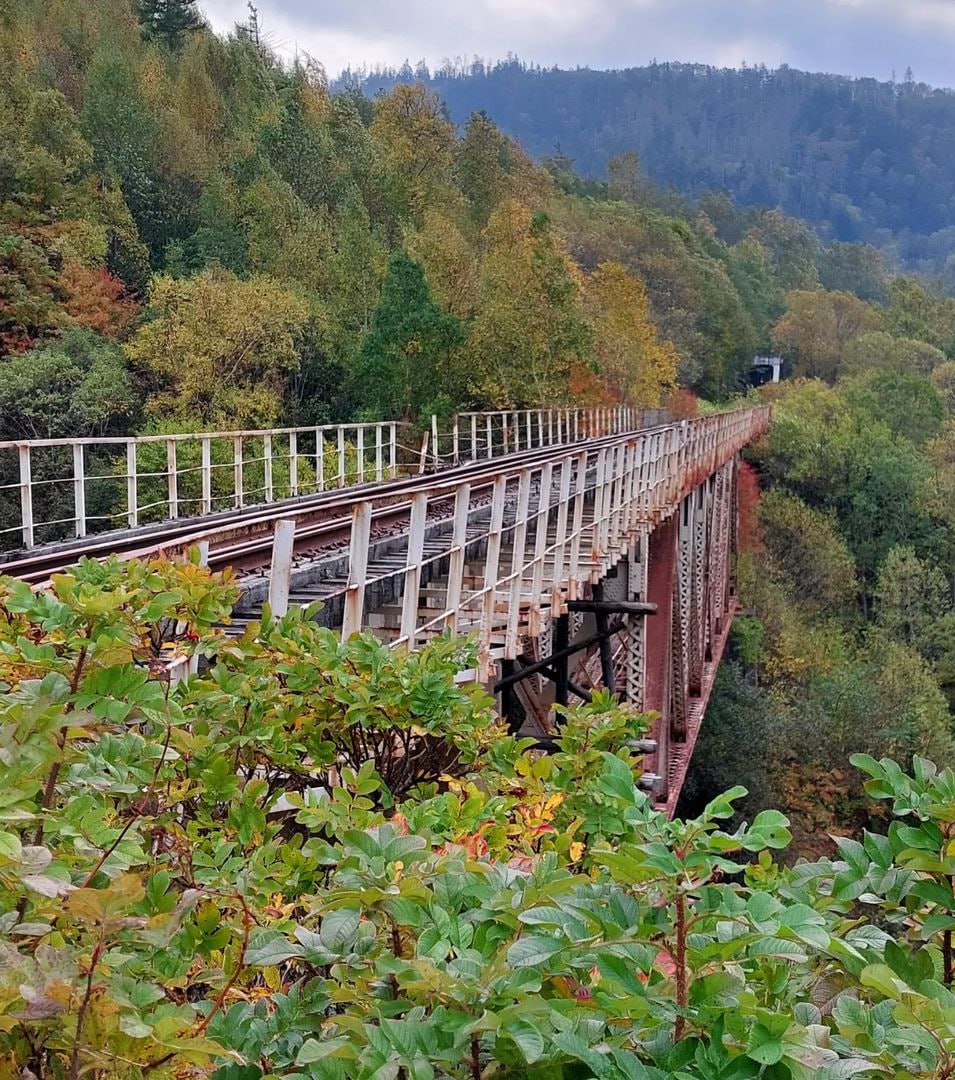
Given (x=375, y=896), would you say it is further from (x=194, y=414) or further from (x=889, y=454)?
(x=889, y=454)

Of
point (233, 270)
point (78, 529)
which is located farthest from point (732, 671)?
point (233, 270)

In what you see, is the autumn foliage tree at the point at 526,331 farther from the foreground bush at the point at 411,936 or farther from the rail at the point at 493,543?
the foreground bush at the point at 411,936

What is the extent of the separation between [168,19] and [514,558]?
74119 millimetres

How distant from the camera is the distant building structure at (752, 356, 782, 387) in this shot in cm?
10319

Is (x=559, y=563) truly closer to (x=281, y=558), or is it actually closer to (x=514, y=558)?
(x=514, y=558)

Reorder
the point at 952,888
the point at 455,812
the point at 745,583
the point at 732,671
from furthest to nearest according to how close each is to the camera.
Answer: the point at 745,583 → the point at 732,671 → the point at 455,812 → the point at 952,888

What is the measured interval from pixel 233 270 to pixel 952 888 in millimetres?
48648

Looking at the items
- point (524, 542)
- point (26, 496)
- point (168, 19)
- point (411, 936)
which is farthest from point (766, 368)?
point (411, 936)

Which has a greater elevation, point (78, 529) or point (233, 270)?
point (233, 270)

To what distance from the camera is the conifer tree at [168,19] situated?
230ft

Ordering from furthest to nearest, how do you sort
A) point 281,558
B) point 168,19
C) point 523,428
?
point 168,19 → point 523,428 → point 281,558

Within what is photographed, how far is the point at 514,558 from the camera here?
7.95m

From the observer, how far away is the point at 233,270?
4722 centimetres

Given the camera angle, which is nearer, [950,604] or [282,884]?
[282,884]
